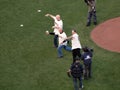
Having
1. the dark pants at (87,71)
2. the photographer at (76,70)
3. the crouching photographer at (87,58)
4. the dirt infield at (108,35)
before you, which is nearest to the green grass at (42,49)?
the dark pants at (87,71)

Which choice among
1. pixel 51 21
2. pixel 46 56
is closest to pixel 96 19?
pixel 51 21

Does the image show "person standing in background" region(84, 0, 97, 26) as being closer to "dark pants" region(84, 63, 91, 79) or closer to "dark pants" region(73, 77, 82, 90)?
"dark pants" region(84, 63, 91, 79)

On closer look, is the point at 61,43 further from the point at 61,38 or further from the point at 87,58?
the point at 87,58

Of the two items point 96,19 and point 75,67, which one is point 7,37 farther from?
point 75,67

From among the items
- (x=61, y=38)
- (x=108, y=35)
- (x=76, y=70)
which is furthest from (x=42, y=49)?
(x=76, y=70)

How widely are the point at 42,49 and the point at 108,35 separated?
389cm

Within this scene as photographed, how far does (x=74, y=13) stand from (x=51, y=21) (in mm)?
1727

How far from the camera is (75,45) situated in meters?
17.0

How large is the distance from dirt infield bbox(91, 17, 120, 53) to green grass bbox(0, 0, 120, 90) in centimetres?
40

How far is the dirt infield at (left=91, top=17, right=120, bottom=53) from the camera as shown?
1895cm

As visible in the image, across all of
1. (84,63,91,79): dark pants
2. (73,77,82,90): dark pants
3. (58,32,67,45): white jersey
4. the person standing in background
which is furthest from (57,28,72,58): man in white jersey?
the person standing in background

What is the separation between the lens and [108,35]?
65.5 feet

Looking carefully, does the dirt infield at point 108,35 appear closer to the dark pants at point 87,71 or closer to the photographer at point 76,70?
the dark pants at point 87,71

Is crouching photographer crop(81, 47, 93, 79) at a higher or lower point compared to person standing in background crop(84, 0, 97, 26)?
lower
